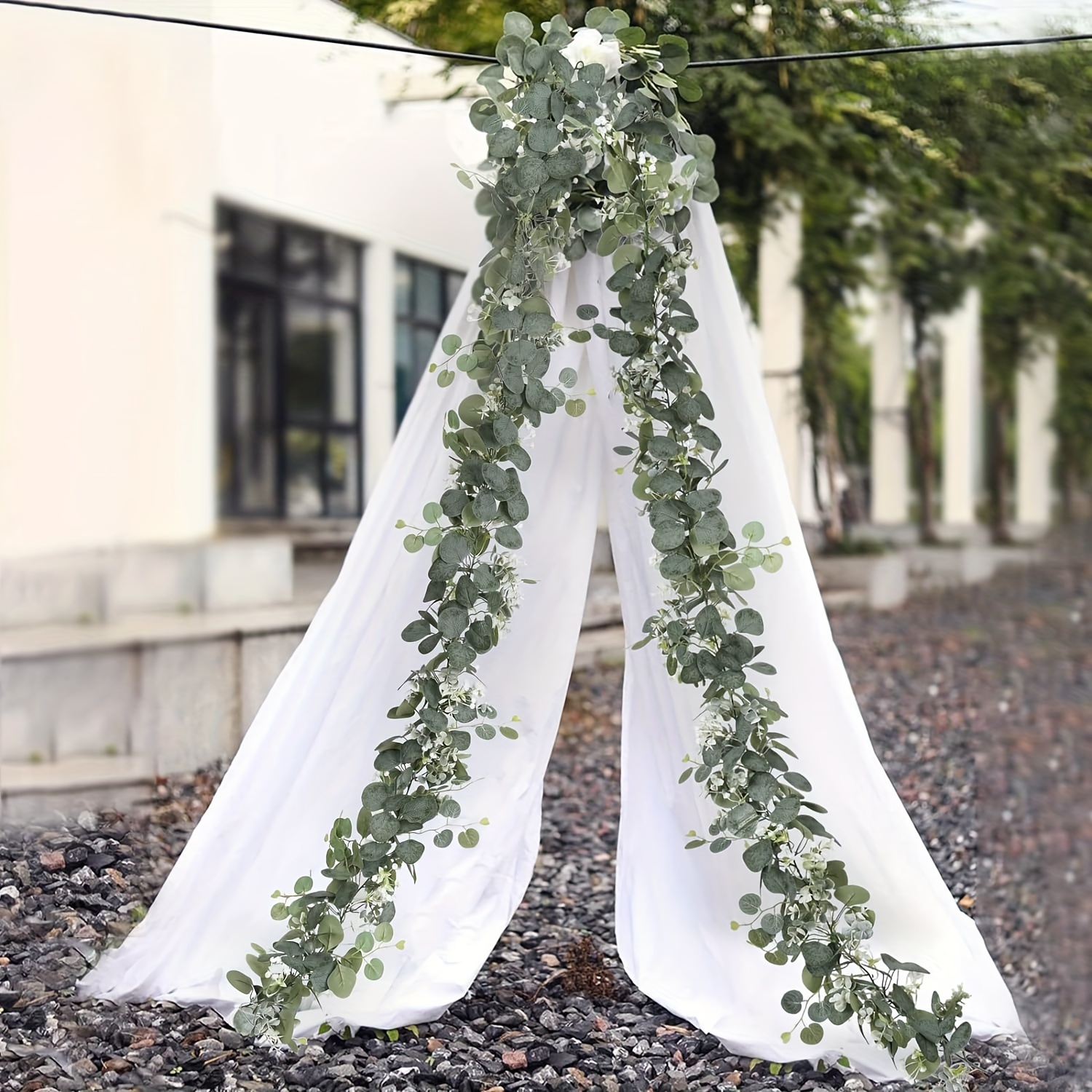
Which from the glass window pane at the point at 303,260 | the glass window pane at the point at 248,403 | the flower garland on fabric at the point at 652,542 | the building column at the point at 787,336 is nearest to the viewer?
the flower garland on fabric at the point at 652,542

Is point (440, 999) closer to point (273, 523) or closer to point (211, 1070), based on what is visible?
point (211, 1070)

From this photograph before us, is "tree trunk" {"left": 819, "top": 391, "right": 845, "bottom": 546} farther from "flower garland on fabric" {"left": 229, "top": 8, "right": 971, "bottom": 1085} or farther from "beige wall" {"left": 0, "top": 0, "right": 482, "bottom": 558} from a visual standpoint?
"flower garland on fabric" {"left": 229, "top": 8, "right": 971, "bottom": 1085}

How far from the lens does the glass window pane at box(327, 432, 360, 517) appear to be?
12.5ft

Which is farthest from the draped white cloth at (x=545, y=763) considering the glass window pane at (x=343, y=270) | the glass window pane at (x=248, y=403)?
the glass window pane at (x=343, y=270)

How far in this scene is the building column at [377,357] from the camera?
3812 millimetres

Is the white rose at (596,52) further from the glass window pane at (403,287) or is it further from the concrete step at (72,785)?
the glass window pane at (403,287)

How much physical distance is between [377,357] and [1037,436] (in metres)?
2.87

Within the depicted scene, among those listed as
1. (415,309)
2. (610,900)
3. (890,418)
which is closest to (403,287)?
(415,309)

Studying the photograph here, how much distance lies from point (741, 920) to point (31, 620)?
8.09 ft

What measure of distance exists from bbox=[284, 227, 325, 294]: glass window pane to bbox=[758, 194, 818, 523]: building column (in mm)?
1902

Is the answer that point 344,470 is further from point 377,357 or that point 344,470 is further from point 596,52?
point 596,52

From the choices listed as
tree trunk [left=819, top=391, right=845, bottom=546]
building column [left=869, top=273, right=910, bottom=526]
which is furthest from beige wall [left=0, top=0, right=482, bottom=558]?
building column [left=869, top=273, right=910, bottom=526]

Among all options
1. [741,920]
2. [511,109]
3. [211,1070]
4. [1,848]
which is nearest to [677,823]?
[741,920]

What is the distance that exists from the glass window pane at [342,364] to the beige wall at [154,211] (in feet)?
0.25
